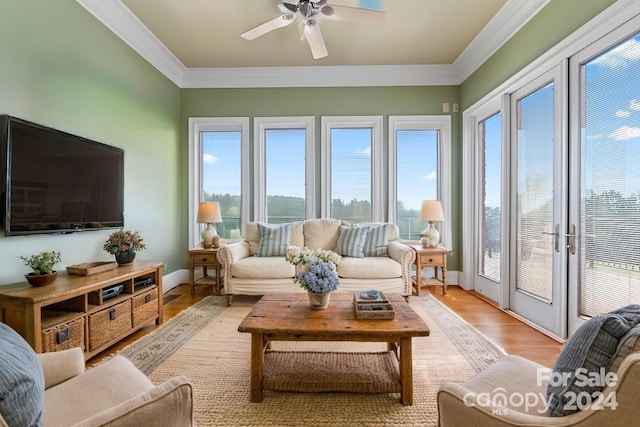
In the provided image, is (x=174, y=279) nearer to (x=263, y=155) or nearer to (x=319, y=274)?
(x=263, y=155)

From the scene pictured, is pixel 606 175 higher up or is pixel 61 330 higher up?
pixel 606 175

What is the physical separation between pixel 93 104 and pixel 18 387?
279 cm

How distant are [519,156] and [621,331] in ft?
8.97

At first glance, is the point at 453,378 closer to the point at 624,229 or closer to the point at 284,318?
the point at 284,318

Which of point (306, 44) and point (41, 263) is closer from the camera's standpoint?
point (41, 263)

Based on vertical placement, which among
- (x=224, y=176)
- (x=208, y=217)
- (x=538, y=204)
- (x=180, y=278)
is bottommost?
(x=180, y=278)

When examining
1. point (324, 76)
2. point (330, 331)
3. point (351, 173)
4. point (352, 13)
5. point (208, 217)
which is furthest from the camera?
point (351, 173)

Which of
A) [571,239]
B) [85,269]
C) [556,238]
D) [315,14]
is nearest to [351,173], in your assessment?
[315,14]

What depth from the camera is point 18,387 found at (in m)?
0.78

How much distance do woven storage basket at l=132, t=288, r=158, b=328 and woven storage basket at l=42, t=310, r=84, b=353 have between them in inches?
20.5

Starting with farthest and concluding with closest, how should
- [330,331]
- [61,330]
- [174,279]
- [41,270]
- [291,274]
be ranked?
[174,279] < [291,274] < [41,270] < [61,330] < [330,331]

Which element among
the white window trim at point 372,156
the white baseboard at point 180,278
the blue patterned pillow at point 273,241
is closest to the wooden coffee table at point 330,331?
the blue patterned pillow at point 273,241

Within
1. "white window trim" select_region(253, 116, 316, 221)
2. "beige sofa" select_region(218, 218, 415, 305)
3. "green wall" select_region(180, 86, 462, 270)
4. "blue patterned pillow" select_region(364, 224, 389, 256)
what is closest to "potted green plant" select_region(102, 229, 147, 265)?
"beige sofa" select_region(218, 218, 415, 305)

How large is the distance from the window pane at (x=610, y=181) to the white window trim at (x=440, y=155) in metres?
1.98
